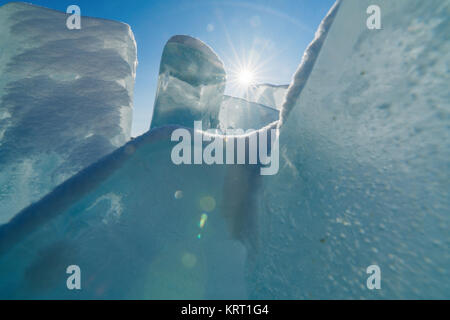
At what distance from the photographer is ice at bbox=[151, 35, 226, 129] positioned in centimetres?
371

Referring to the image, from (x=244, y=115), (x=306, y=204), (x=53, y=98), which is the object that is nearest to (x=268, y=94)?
(x=244, y=115)

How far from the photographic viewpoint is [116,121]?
288 centimetres

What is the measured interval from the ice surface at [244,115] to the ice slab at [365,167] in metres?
4.96

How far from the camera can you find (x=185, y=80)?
3865 mm

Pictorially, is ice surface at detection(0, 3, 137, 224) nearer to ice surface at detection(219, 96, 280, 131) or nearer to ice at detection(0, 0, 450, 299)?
ice at detection(0, 0, 450, 299)

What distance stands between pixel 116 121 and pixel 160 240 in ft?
7.69

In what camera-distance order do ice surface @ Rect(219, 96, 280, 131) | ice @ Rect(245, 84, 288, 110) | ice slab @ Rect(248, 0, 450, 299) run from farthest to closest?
ice @ Rect(245, 84, 288, 110), ice surface @ Rect(219, 96, 280, 131), ice slab @ Rect(248, 0, 450, 299)

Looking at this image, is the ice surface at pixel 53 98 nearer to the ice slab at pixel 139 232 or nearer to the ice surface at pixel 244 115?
the ice slab at pixel 139 232

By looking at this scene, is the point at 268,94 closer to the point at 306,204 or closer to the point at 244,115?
the point at 244,115

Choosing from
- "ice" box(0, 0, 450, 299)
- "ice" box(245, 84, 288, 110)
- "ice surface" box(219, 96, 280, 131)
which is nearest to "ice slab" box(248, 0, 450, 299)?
"ice" box(0, 0, 450, 299)

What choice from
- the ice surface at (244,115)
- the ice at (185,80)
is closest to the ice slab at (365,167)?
the ice at (185,80)

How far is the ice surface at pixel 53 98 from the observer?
2402 mm

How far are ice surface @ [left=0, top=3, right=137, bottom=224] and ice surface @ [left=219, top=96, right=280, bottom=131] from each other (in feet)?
11.0
